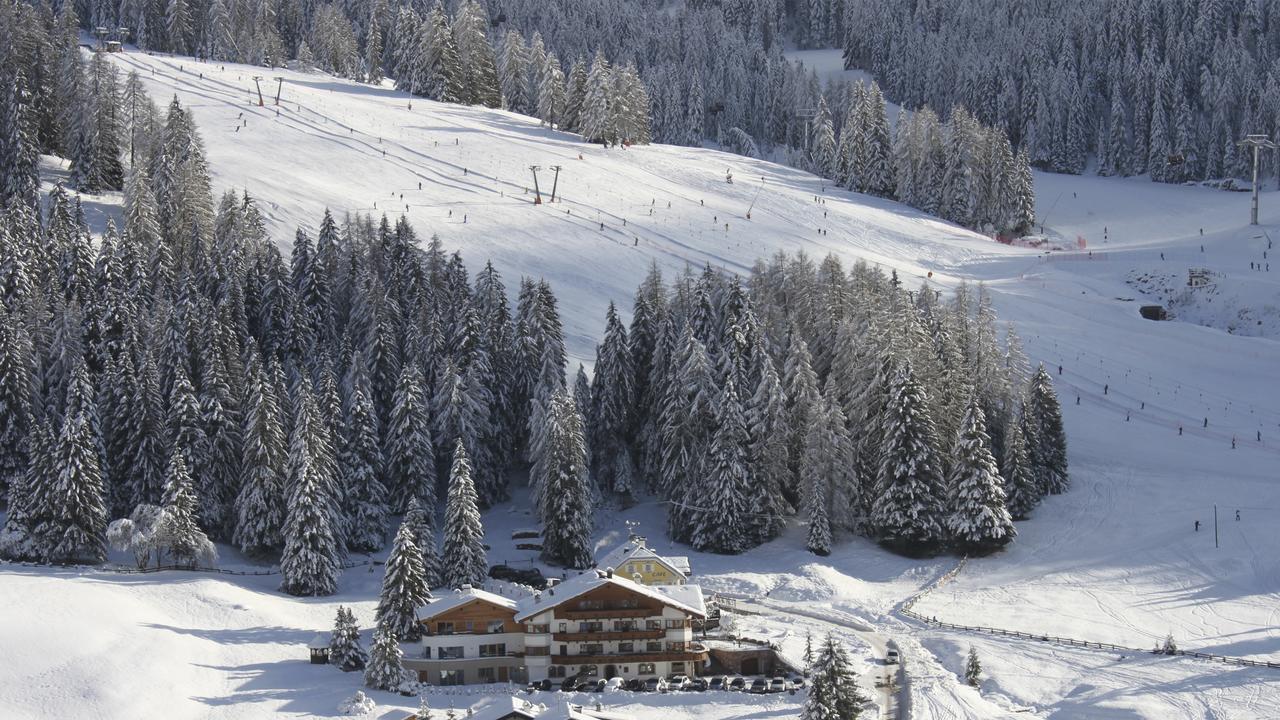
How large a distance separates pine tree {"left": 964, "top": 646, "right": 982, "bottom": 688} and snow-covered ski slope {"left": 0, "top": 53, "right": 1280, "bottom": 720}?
0.63 metres

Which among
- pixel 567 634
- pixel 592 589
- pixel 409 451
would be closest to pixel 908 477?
pixel 592 589

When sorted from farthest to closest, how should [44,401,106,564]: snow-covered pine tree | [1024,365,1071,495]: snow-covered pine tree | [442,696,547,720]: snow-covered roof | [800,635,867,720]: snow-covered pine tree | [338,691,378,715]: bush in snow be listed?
[1024,365,1071,495]: snow-covered pine tree
[44,401,106,564]: snow-covered pine tree
[338,691,378,715]: bush in snow
[442,696,547,720]: snow-covered roof
[800,635,867,720]: snow-covered pine tree

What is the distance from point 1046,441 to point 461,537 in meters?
33.0

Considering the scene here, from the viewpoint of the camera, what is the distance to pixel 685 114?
17188 centimetres

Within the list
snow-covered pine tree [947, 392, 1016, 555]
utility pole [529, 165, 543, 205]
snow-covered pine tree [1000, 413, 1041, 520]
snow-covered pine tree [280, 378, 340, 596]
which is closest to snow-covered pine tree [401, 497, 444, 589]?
snow-covered pine tree [280, 378, 340, 596]

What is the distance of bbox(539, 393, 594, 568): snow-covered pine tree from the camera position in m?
72.1

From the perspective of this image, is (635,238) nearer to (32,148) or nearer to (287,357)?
(287,357)

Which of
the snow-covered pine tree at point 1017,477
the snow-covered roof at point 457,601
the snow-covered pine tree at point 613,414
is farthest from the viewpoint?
the snow-covered pine tree at point 613,414

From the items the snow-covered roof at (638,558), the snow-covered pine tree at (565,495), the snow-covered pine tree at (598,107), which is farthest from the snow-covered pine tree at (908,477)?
the snow-covered pine tree at (598,107)

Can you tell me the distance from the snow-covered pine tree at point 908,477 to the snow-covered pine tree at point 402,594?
25.4 m

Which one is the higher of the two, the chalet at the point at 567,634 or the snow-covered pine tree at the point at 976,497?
the snow-covered pine tree at the point at 976,497

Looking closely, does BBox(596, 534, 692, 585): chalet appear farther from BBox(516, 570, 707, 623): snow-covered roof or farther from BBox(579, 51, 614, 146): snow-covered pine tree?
BBox(579, 51, 614, 146): snow-covered pine tree

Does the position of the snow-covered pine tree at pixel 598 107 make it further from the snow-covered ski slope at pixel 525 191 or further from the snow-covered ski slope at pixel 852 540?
the snow-covered ski slope at pixel 852 540

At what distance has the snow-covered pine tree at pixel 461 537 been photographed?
67062mm
